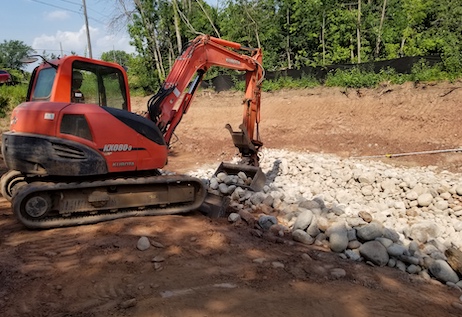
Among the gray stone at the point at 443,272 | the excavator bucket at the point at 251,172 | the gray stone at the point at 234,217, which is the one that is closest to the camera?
the gray stone at the point at 443,272

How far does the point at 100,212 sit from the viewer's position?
4785 mm

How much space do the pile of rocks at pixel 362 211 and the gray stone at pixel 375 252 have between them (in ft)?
0.04

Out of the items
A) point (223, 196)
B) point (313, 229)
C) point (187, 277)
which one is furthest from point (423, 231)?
point (187, 277)

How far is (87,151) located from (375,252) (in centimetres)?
365

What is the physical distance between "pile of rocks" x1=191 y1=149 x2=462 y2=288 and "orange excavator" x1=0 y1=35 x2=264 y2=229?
4.31 feet

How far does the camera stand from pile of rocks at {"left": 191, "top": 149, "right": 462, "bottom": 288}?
14.3 feet

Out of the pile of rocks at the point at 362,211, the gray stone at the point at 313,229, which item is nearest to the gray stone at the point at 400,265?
the pile of rocks at the point at 362,211

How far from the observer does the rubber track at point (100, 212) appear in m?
4.28

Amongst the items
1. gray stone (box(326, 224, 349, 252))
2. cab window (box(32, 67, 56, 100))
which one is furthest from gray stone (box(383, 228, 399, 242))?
cab window (box(32, 67, 56, 100))

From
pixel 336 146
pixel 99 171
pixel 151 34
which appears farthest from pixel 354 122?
pixel 151 34

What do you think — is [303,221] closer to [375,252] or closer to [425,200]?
[375,252]

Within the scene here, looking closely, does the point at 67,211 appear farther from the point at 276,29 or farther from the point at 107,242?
the point at 276,29

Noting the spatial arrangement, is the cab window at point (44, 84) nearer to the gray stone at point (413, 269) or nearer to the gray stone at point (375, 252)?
the gray stone at point (375, 252)

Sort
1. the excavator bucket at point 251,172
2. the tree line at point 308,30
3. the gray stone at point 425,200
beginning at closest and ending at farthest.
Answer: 1. the gray stone at point 425,200
2. the excavator bucket at point 251,172
3. the tree line at point 308,30
